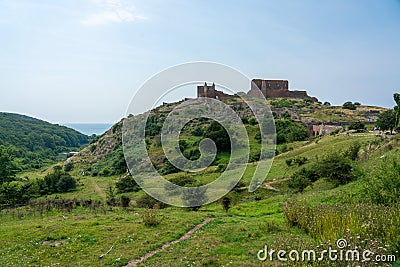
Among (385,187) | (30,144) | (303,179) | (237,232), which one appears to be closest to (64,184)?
(303,179)

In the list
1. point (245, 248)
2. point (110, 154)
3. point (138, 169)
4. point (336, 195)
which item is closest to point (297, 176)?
point (336, 195)

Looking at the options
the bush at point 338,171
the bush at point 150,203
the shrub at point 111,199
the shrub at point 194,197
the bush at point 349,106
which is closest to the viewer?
the bush at point 338,171

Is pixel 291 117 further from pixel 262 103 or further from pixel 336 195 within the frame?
pixel 336 195

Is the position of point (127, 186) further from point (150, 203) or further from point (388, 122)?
point (388, 122)

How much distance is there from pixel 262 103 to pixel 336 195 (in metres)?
86.0

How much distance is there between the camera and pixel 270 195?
29734mm

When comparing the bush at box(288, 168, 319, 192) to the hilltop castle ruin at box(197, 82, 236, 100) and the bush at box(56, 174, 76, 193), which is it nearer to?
the bush at box(56, 174, 76, 193)

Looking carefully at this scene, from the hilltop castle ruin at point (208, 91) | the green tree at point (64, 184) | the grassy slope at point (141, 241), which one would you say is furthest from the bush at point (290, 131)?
the grassy slope at point (141, 241)

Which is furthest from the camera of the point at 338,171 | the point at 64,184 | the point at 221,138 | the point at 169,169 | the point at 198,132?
A: the point at 198,132

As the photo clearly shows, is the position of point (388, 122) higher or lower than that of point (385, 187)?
higher

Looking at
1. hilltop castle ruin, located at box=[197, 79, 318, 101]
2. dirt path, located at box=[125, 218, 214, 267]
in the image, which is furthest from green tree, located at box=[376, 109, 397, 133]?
hilltop castle ruin, located at box=[197, 79, 318, 101]

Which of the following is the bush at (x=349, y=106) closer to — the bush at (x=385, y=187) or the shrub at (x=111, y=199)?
the shrub at (x=111, y=199)

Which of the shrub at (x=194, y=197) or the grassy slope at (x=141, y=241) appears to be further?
the shrub at (x=194, y=197)

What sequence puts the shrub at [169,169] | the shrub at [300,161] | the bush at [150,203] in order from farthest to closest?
1. the shrub at [169,169]
2. the shrub at [300,161]
3. the bush at [150,203]
